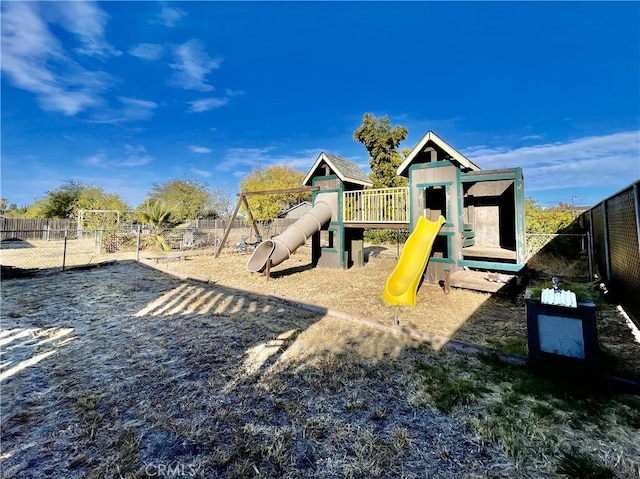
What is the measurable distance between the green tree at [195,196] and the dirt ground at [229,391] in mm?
30680

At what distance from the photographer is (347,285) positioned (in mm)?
7652

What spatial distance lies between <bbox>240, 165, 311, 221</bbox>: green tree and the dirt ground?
27441 mm

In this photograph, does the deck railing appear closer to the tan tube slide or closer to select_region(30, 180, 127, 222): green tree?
the tan tube slide

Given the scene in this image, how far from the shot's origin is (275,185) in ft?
119

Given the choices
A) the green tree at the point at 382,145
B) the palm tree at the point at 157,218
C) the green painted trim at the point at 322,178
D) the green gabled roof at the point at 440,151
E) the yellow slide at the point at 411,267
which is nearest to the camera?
the yellow slide at the point at 411,267

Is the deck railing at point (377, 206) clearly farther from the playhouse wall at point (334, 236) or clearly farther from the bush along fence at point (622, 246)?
the bush along fence at point (622, 246)

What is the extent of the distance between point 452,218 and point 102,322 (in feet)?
26.7

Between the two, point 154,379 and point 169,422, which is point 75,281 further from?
point 169,422

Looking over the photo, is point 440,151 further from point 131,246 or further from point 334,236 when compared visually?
point 131,246

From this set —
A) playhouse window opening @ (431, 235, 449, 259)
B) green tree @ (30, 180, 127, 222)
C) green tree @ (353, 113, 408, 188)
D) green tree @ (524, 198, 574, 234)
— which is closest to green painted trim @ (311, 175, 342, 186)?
playhouse window opening @ (431, 235, 449, 259)

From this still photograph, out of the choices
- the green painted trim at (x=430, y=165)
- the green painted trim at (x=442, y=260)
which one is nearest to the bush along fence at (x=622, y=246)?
the green painted trim at (x=442, y=260)

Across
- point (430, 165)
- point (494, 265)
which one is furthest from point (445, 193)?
point (494, 265)

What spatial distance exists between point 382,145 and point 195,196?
970 inches

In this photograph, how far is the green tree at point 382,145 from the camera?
22109 mm
